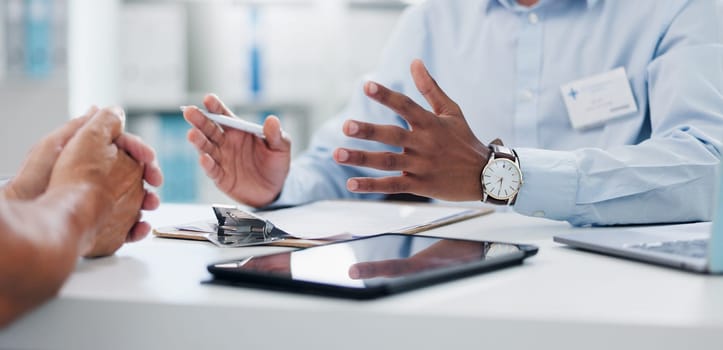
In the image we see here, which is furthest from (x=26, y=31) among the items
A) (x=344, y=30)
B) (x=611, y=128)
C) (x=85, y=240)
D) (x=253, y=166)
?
(x=85, y=240)

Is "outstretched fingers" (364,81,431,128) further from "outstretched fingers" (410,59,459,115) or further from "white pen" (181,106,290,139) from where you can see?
"white pen" (181,106,290,139)

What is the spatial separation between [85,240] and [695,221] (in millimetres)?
828

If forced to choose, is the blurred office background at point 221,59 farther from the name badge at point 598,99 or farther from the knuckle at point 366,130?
the knuckle at point 366,130

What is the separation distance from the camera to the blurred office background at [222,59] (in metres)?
2.71

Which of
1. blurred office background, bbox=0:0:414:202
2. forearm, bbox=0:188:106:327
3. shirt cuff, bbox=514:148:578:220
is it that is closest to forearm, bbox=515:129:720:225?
shirt cuff, bbox=514:148:578:220

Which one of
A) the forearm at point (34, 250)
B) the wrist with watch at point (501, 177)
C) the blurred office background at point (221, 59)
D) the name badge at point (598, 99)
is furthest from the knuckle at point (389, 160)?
the blurred office background at point (221, 59)

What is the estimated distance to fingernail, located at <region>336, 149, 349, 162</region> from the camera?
2.92 ft

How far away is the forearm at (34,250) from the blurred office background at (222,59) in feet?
7.32

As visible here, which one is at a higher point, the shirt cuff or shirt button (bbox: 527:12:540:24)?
shirt button (bbox: 527:12:540:24)

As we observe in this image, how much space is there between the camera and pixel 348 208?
45.0 inches

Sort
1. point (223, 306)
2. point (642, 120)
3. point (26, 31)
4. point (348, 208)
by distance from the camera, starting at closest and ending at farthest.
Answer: point (223, 306)
point (348, 208)
point (642, 120)
point (26, 31)

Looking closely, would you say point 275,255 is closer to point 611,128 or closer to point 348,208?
point 348,208

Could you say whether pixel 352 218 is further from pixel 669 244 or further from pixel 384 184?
pixel 669 244

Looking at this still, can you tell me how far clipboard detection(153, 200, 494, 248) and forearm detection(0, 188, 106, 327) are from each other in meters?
0.25
